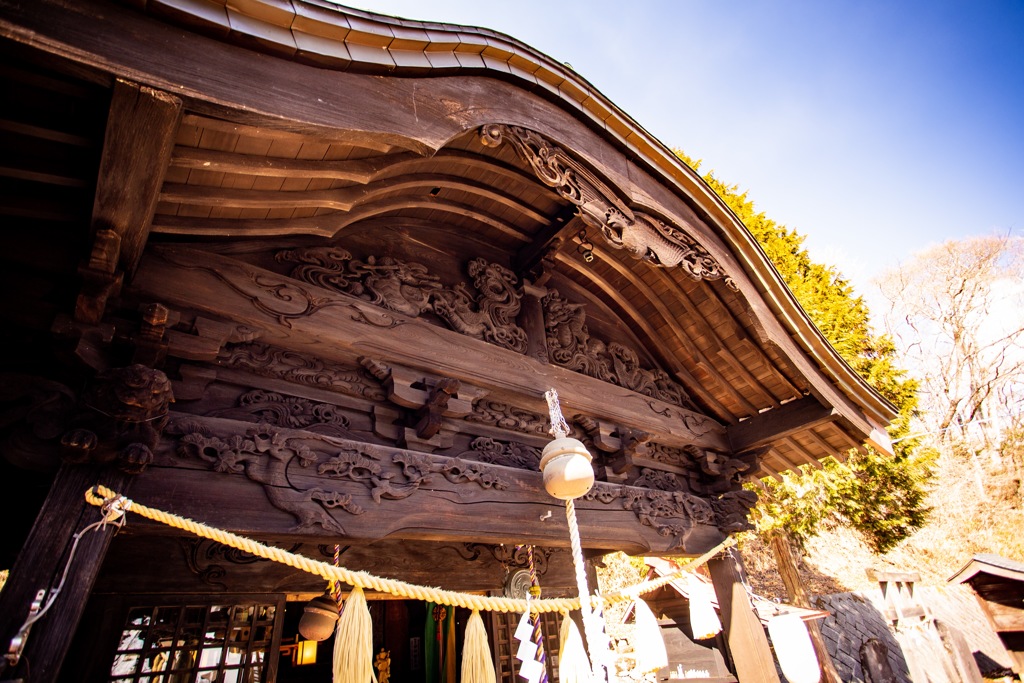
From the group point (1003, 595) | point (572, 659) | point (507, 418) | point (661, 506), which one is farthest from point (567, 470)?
point (1003, 595)

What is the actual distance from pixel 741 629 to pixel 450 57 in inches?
202

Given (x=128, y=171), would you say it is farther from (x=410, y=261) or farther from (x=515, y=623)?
(x=515, y=623)

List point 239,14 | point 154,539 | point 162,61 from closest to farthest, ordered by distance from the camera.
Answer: point 162,61, point 239,14, point 154,539

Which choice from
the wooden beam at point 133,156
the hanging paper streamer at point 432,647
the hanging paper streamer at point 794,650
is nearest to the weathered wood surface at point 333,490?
the wooden beam at point 133,156

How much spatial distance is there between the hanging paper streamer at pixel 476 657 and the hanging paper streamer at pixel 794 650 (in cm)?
339

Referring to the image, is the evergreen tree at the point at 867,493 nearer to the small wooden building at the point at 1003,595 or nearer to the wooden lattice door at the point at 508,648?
the small wooden building at the point at 1003,595

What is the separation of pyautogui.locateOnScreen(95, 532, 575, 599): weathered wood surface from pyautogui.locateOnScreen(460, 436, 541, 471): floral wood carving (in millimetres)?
1185

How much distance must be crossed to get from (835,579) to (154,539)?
2005 centimetres

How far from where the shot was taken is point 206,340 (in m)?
2.76

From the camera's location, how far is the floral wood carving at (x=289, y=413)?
290 centimetres

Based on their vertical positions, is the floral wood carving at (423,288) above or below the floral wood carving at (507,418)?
above

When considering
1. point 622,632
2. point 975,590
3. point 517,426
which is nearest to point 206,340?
point 517,426

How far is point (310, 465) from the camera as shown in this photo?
2.75m

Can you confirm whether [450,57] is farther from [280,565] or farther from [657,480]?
[657,480]
